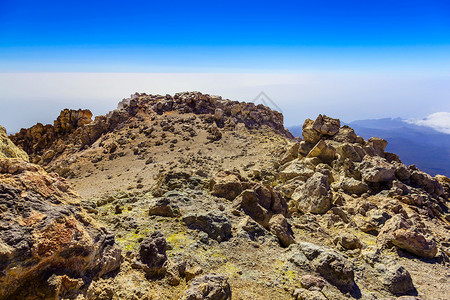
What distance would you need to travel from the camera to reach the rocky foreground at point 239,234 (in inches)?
196

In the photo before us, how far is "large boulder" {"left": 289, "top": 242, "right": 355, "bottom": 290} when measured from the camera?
24.4 feet

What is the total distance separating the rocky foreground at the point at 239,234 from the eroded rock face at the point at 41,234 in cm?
2

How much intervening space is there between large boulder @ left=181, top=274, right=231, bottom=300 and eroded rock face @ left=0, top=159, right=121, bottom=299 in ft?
5.85

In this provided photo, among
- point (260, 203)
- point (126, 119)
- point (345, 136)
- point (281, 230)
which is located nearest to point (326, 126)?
point (345, 136)

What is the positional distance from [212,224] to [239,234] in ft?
3.11

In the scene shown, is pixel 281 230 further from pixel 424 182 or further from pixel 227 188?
pixel 424 182

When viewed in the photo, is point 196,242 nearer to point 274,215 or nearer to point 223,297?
point 223,297

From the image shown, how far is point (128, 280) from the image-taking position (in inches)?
239

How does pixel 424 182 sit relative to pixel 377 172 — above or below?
below

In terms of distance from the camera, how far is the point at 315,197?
45.4ft

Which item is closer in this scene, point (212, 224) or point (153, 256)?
point (153, 256)

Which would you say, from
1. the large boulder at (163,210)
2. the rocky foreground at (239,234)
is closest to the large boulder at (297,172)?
the rocky foreground at (239,234)

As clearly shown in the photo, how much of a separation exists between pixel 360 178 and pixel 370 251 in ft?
29.2

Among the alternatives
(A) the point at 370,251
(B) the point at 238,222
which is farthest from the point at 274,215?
(A) the point at 370,251
